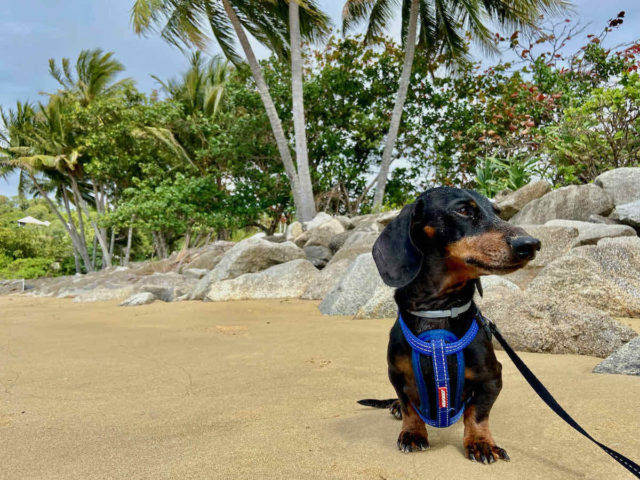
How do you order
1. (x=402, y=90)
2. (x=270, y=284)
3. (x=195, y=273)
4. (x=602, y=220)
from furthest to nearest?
(x=402, y=90), (x=195, y=273), (x=270, y=284), (x=602, y=220)

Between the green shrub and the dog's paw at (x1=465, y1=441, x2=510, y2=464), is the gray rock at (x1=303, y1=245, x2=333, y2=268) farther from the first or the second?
the green shrub

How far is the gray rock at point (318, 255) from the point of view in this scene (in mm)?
8281

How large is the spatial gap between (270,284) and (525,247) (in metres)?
5.73

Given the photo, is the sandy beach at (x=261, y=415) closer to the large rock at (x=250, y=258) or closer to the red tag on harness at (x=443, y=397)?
the red tag on harness at (x=443, y=397)

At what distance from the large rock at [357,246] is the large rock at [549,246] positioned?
2477 mm

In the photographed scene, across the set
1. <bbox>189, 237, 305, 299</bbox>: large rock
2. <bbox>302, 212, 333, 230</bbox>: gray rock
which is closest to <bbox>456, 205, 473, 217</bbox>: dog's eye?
<bbox>189, 237, 305, 299</bbox>: large rock

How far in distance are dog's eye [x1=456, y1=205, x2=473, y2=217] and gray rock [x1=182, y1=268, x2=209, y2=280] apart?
9303mm

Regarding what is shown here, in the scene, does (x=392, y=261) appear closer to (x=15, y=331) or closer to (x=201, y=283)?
(x=15, y=331)

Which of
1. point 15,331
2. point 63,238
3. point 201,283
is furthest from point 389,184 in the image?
point 63,238

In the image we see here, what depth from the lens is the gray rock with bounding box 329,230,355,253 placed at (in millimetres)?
8719

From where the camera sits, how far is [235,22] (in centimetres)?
1202

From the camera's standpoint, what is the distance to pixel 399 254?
146 centimetres

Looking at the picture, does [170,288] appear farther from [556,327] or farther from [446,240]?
[446,240]

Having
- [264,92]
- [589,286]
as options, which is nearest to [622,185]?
[589,286]
